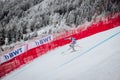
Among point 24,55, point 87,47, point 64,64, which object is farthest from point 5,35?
point 87,47

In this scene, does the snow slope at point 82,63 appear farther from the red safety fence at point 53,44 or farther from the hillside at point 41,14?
the hillside at point 41,14

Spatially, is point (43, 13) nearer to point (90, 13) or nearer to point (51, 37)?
point (51, 37)

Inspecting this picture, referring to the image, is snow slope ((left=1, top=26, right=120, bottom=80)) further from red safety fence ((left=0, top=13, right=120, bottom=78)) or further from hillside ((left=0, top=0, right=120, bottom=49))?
hillside ((left=0, top=0, right=120, bottom=49))

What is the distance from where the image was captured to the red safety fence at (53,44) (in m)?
2.43

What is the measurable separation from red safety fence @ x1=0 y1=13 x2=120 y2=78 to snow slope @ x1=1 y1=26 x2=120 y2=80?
5cm

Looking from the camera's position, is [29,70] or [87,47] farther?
[87,47]

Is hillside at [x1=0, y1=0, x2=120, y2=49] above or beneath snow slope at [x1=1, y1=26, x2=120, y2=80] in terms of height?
above

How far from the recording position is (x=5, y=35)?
7.82ft

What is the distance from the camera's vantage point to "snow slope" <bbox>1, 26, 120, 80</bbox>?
258 centimetres

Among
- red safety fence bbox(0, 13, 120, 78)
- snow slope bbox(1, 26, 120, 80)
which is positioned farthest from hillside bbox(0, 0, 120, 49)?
snow slope bbox(1, 26, 120, 80)

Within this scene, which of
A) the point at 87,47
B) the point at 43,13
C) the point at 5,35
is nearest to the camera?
the point at 5,35

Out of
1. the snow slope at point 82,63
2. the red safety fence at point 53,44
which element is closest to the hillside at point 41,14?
the red safety fence at point 53,44

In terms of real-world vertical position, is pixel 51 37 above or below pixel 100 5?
below

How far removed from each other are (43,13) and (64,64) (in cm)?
61
